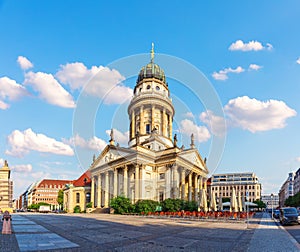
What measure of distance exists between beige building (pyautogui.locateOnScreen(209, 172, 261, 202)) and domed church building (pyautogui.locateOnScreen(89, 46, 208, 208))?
303 feet

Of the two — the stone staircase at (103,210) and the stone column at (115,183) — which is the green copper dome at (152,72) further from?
the stone staircase at (103,210)

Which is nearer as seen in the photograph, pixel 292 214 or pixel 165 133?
pixel 292 214

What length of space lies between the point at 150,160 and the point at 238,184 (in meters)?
117

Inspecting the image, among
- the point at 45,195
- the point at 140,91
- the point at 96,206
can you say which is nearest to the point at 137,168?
the point at 96,206

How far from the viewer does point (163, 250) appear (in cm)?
1192

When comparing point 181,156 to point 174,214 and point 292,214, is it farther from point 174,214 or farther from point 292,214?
point 292,214

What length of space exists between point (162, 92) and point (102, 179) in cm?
3085

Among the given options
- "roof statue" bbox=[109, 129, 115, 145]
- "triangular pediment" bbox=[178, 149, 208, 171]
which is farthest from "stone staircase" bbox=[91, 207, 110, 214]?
"triangular pediment" bbox=[178, 149, 208, 171]

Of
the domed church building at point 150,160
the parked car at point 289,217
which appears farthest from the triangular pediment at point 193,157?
the parked car at point 289,217

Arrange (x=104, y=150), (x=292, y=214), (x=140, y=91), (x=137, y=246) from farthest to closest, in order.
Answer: (x=140, y=91) < (x=104, y=150) < (x=292, y=214) < (x=137, y=246)

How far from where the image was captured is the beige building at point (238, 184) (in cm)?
15966

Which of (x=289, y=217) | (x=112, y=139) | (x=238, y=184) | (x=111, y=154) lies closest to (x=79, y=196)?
(x=111, y=154)

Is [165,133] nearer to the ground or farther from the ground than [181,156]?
farther from the ground

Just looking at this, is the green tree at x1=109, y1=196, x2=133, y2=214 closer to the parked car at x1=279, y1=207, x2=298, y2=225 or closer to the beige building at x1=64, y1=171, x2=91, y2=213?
the parked car at x1=279, y1=207, x2=298, y2=225
